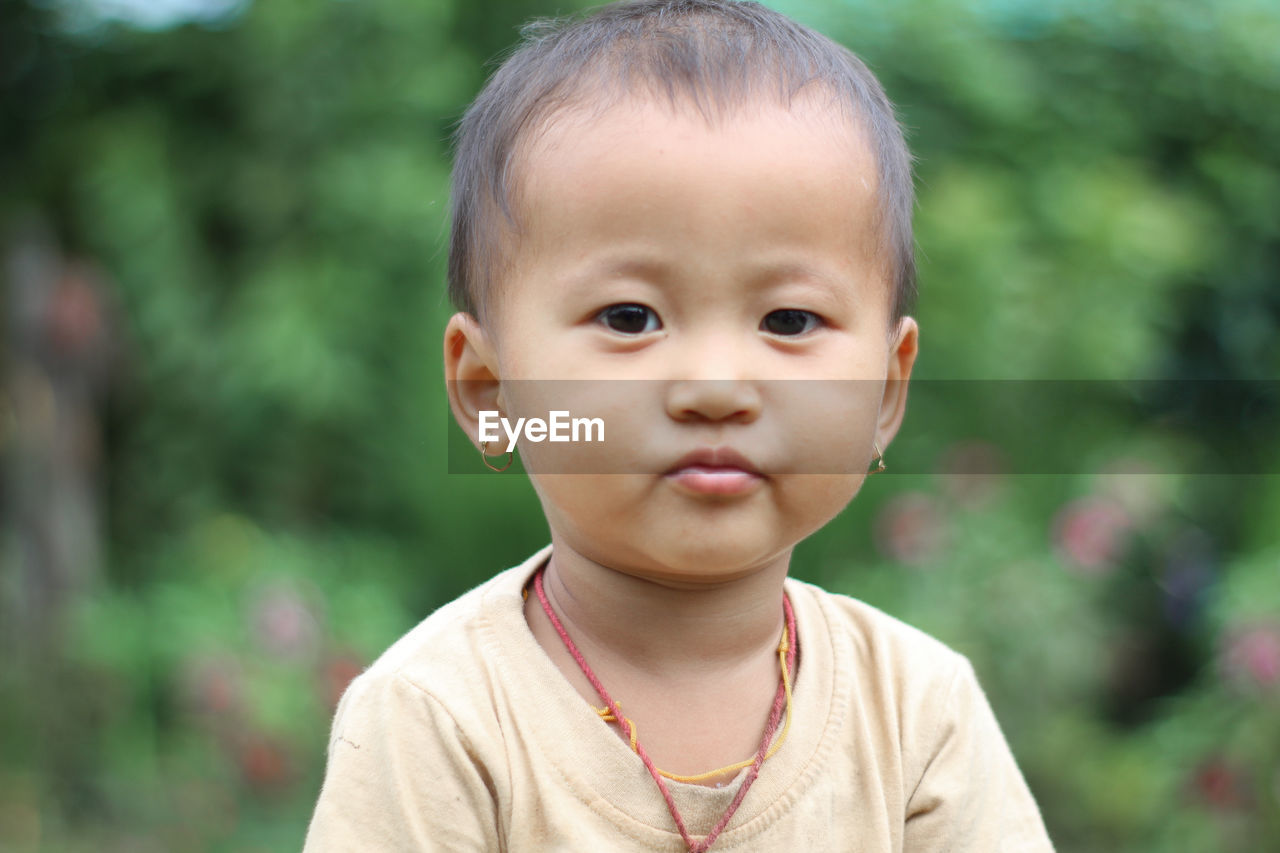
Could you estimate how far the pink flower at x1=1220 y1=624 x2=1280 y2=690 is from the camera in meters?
3.46

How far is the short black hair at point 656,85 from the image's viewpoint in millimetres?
1515

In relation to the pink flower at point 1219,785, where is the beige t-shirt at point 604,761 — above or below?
above

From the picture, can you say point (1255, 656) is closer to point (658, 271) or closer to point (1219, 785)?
point (1219, 785)

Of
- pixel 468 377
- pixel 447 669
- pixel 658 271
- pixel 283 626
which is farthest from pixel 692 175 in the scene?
pixel 283 626

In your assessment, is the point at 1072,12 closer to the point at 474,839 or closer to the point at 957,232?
the point at 957,232

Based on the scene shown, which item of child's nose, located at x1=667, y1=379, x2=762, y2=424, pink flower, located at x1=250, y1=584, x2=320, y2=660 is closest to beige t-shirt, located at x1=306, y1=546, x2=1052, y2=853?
child's nose, located at x1=667, y1=379, x2=762, y2=424

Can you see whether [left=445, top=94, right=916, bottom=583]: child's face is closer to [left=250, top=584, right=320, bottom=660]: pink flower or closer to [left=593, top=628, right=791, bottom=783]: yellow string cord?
[left=593, top=628, right=791, bottom=783]: yellow string cord

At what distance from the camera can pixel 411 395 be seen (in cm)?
434

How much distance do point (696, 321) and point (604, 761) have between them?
513 millimetres

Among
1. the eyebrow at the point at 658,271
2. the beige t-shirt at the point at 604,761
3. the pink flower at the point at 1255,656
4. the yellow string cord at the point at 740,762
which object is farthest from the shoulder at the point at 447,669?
the pink flower at the point at 1255,656

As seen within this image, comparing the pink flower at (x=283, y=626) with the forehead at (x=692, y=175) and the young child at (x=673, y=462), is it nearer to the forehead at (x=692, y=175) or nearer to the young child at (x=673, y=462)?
the young child at (x=673, y=462)

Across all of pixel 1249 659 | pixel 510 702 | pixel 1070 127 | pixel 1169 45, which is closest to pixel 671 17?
pixel 510 702

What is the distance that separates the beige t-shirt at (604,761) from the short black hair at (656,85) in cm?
43

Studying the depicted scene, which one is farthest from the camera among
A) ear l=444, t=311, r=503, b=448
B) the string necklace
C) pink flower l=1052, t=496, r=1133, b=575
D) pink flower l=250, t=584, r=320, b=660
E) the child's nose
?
pink flower l=1052, t=496, r=1133, b=575
